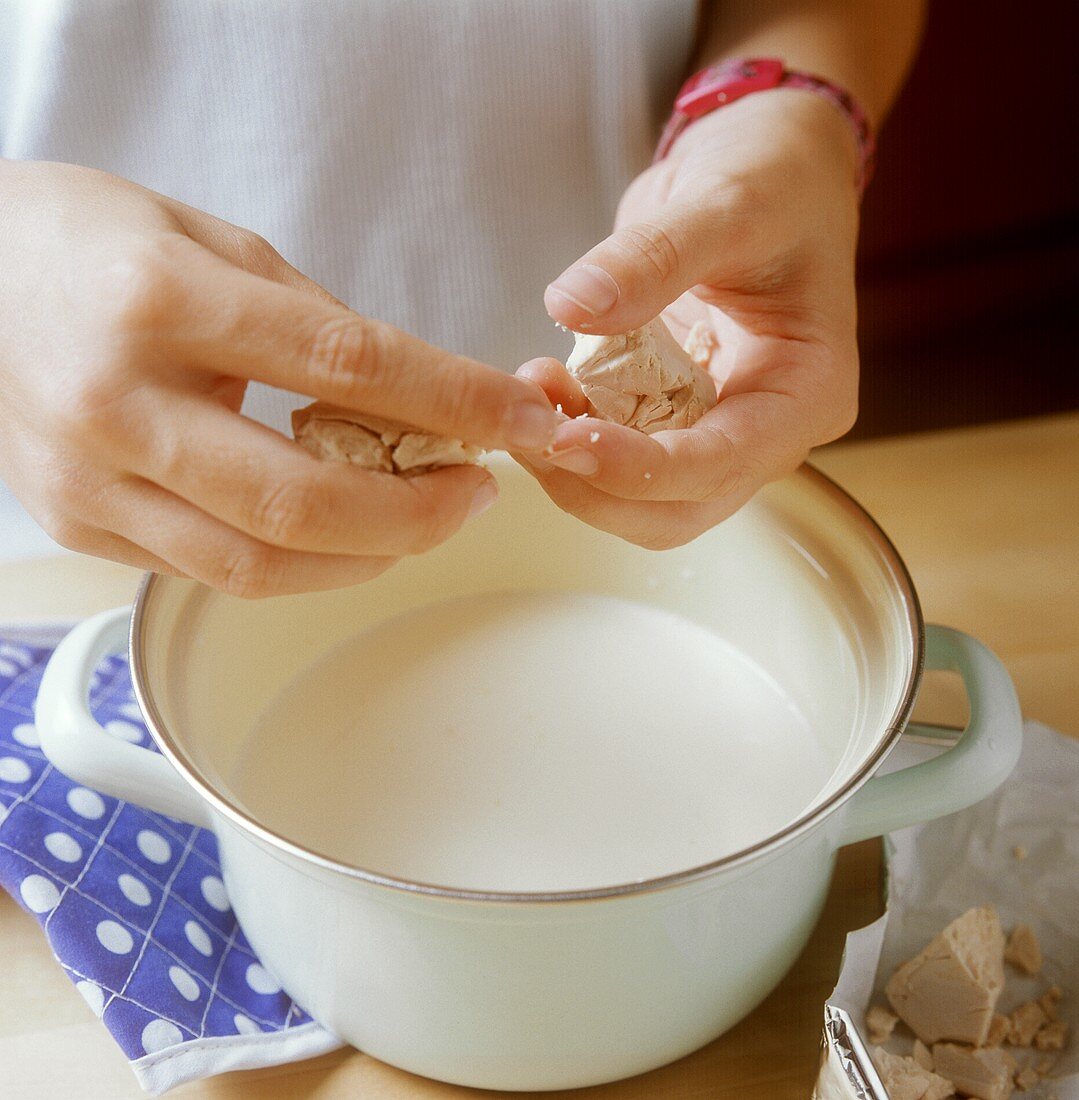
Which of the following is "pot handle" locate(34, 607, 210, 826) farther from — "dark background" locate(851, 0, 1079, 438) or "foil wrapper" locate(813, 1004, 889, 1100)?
"dark background" locate(851, 0, 1079, 438)

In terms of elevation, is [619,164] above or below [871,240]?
above

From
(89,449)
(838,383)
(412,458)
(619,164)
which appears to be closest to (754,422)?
(838,383)

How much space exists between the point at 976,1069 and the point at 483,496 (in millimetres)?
338

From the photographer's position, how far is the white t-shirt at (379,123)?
0.77 m

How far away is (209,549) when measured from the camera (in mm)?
437

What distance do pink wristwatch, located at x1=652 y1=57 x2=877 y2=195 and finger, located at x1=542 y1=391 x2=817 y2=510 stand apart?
288 millimetres

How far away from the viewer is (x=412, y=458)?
45 cm

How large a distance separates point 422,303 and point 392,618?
265 mm

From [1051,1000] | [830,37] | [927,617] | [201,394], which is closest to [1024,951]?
[1051,1000]

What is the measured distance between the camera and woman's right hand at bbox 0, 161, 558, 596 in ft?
1.27

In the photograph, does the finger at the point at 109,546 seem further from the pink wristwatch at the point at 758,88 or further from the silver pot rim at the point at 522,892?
the pink wristwatch at the point at 758,88

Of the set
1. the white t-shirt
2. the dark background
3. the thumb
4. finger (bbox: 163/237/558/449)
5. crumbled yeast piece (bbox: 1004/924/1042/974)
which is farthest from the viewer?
the dark background

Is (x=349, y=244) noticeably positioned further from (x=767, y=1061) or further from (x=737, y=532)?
(x=767, y=1061)

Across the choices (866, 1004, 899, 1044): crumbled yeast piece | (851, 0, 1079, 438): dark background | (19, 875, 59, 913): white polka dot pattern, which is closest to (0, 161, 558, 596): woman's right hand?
(19, 875, 59, 913): white polka dot pattern
